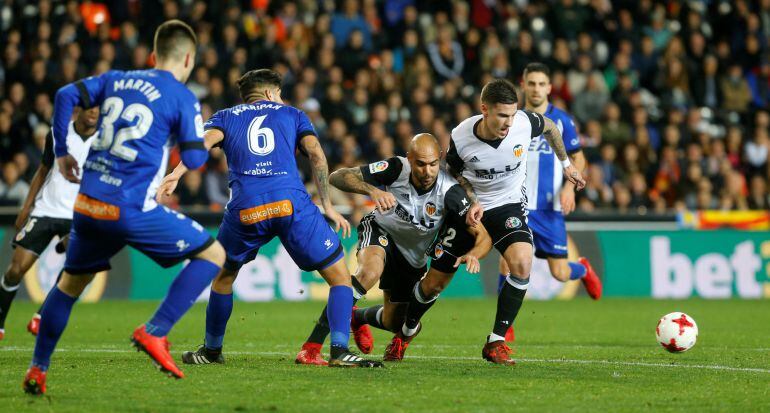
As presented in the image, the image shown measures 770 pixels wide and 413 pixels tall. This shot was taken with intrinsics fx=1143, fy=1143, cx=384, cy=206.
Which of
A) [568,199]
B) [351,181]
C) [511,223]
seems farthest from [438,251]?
[568,199]

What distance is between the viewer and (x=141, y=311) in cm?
1463

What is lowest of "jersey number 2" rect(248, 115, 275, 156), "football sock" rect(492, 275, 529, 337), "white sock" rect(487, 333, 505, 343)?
"white sock" rect(487, 333, 505, 343)

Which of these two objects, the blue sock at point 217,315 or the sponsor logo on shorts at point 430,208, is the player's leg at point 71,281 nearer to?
the blue sock at point 217,315

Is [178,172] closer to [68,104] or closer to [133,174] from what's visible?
[133,174]

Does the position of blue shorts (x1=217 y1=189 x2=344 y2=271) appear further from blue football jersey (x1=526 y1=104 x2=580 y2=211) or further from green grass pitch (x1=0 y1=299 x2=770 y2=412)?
blue football jersey (x1=526 y1=104 x2=580 y2=211)

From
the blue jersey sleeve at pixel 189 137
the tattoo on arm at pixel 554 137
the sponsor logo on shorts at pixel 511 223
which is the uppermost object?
the blue jersey sleeve at pixel 189 137

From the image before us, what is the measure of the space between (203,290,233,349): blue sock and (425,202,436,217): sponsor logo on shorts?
1737mm

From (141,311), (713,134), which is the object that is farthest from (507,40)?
(141,311)

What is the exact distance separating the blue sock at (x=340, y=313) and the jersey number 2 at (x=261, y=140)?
110 cm

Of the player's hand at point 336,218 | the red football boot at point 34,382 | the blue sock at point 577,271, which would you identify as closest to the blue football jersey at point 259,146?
the player's hand at point 336,218

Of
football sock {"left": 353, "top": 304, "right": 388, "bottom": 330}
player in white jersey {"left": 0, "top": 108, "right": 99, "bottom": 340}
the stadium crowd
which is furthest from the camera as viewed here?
the stadium crowd

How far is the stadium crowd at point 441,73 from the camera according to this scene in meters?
18.5

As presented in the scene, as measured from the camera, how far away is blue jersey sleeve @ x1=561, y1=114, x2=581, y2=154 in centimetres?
1148

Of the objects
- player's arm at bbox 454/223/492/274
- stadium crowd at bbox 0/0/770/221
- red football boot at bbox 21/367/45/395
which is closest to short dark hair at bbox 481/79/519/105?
player's arm at bbox 454/223/492/274
